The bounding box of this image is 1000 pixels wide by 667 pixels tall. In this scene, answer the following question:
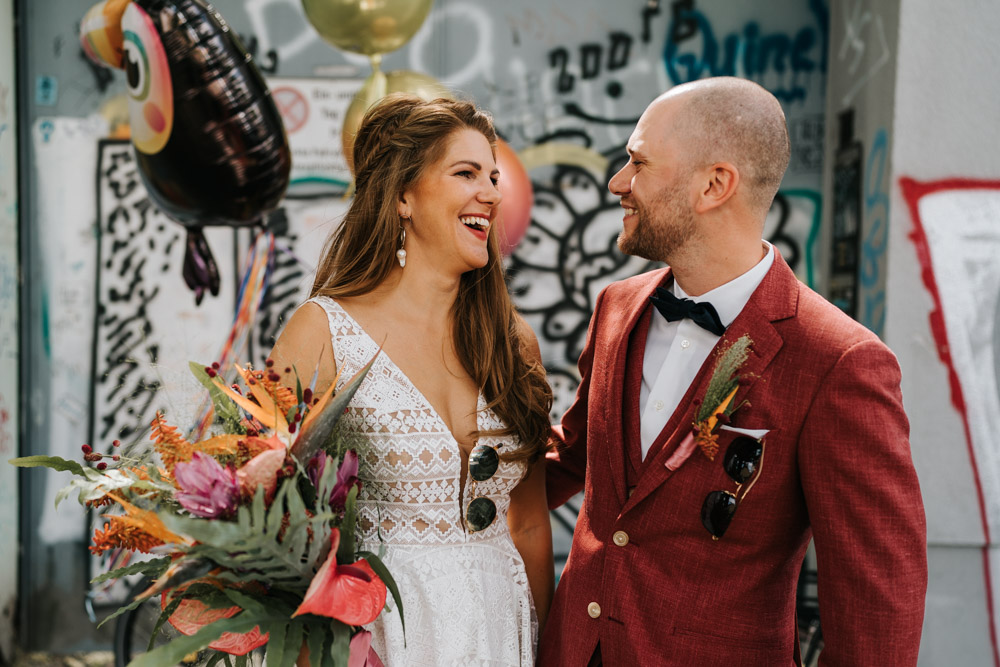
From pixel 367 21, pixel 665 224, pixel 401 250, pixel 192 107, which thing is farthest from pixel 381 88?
pixel 665 224

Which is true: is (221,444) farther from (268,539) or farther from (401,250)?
(401,250)

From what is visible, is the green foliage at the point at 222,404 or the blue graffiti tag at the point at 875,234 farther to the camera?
the blue graffiti tag at the point at 875,234

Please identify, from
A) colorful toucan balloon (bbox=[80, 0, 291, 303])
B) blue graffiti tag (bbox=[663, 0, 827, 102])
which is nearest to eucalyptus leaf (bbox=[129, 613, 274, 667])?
colorful toucan balloon (bbox=[80, 0, 291, 303])

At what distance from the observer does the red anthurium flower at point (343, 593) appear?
1.46m

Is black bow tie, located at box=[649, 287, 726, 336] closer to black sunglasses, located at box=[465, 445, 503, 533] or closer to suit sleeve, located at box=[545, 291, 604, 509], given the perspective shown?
suit sleeve, located at box=[545, 291, 604, 509]

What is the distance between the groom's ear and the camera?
6.61 ft

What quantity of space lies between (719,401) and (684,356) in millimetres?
226

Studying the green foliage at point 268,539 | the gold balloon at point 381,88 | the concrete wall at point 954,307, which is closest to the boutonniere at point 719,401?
the green foliage at point 268,539

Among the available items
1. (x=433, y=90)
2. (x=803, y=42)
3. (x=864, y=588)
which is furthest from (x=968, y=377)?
(x=433, y=90)

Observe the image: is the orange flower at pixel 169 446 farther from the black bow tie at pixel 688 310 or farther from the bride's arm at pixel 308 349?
the black bow tie at pixel 688 310

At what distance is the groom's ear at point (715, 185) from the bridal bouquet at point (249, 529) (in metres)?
1.01

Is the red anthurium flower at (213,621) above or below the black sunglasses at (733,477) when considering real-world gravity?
below

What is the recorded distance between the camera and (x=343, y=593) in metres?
1.50

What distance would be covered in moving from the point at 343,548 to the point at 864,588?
1.07 meters
